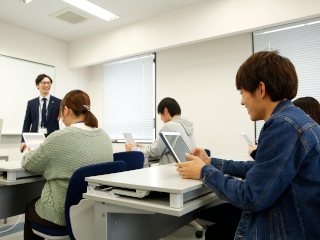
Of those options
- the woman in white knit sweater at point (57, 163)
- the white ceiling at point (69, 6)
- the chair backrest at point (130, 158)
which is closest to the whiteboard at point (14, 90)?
the white ceiling at point (69, 6)

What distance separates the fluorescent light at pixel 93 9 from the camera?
3815 mm

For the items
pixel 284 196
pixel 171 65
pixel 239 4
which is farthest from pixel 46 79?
pixel 284 196

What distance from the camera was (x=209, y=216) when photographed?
1.78m

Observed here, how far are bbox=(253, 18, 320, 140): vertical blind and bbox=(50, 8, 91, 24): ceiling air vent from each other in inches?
114

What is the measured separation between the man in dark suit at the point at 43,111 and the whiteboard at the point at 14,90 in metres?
1.42

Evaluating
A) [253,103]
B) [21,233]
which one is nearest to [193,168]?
[253,103]

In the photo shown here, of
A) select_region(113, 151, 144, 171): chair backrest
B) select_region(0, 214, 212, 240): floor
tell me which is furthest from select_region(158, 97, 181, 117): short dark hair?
select_region(0, 214, 212, 240): floor

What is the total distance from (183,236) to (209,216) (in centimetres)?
79

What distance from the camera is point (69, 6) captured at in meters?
3.90

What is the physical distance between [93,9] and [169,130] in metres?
2.79

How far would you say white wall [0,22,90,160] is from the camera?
14.5 ft

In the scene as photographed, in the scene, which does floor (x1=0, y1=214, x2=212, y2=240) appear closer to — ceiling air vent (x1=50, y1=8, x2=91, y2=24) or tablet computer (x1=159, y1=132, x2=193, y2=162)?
tablet computer (x1=159, y1=132, x2=193, y2=162)

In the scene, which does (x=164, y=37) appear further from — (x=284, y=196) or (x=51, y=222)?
(x=284, y=196)

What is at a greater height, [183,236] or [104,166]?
[104,166]
